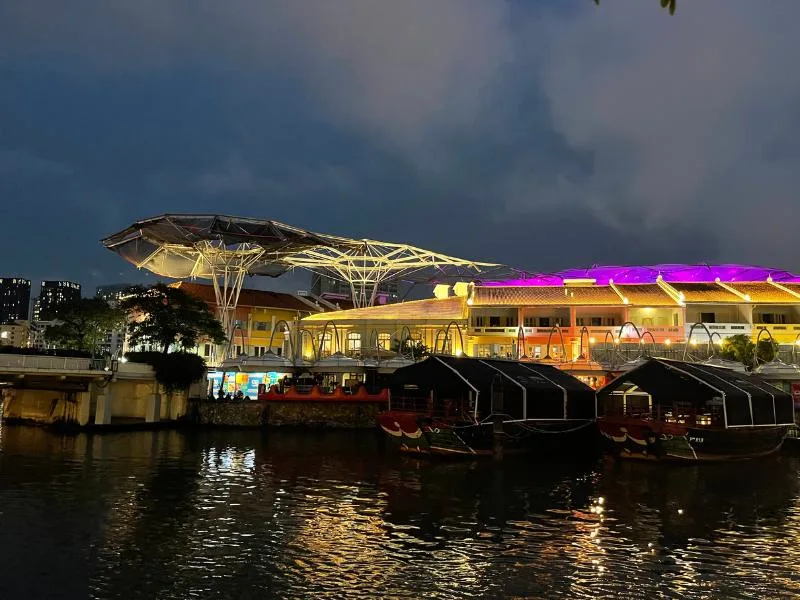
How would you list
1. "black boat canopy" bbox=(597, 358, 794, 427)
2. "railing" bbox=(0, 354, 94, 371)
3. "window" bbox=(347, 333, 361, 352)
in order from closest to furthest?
"black boat canopy" bbox=(597, 358, 794, 427)
"railing" bbox=(0, 354, 94, 371)
"window" bbox=(347, 333, 361, 352)

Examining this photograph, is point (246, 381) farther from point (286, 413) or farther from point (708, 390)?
point (708, 390)

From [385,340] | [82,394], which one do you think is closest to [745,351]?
[385,340]

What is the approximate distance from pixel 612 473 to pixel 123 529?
75.0 feet

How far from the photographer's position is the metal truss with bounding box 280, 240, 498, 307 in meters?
85.9

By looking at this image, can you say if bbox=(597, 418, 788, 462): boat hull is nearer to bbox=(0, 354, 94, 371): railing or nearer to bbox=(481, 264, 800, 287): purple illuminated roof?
bbox=(0, 354, 94, 371): railing

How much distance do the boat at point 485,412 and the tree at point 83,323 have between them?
30807mm

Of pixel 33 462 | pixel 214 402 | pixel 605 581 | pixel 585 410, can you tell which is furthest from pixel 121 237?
pixel 605 581

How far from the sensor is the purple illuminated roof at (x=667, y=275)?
3137 inches

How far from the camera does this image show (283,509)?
2247 cm

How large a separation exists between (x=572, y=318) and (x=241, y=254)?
3495cm

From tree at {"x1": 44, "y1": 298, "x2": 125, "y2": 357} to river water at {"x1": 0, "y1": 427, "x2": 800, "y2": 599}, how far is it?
85.6 feet

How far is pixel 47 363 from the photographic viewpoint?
4578 centimetres

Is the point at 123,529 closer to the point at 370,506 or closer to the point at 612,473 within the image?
the point at 370,506

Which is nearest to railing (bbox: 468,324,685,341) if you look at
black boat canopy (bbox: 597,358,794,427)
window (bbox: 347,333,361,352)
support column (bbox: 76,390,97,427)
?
window (bbox: 347,333,361,352)
